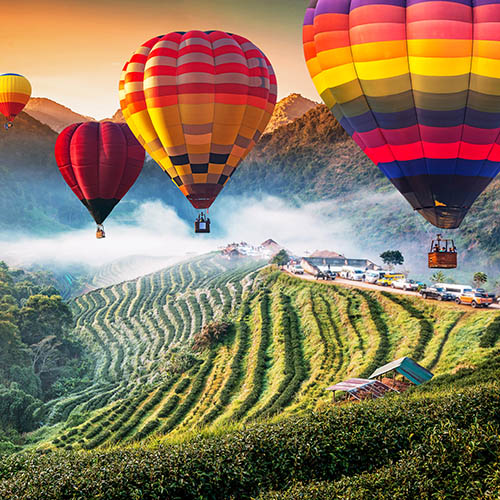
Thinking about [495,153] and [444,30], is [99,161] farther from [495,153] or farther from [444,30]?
[495,153]

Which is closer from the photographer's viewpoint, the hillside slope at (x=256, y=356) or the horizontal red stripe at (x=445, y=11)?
the horizontal red stripe at (x=445, y=11)

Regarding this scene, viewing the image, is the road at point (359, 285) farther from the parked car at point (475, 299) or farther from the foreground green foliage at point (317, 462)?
the foreground green foliage at point (317, 462)

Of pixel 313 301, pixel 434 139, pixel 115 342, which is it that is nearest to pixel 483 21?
pixel 434 139

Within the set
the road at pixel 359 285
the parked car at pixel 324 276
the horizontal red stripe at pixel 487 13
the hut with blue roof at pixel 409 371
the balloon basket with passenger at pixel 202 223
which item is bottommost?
the hut with blue roof at pixel 409 371

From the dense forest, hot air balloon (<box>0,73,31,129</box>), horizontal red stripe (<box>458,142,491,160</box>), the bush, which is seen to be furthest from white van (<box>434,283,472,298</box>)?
hot air balloon (<box>0,73,31,129</box>)

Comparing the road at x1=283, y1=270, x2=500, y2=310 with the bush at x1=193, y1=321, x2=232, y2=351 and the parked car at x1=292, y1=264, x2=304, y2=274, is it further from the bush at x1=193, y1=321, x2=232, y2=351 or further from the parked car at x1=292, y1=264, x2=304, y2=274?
the bush at x1=193, y1=321, x2=232, y2=351

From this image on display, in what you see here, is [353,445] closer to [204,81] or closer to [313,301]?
[204,81]

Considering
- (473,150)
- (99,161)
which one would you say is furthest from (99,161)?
(473,150)

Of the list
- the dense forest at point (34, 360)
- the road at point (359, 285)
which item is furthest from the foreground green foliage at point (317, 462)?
the dense forest at point (34, 360)
